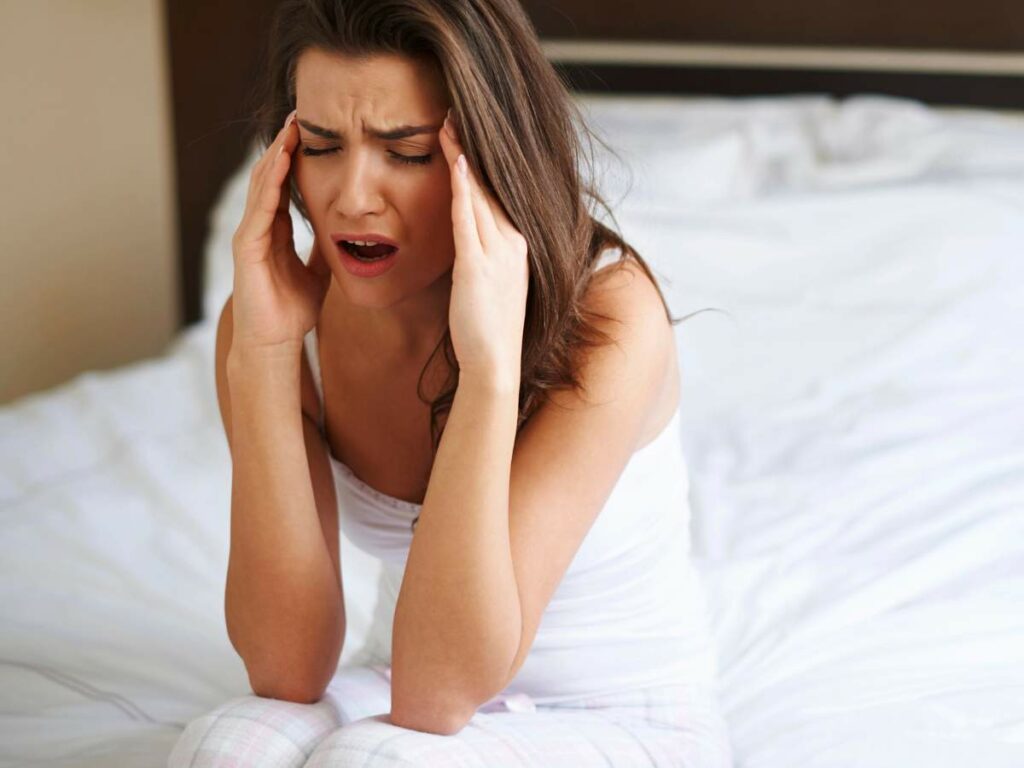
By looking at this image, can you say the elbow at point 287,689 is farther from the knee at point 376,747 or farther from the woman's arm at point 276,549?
the knee at point 376,747

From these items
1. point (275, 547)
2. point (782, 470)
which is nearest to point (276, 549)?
point (275, 547)

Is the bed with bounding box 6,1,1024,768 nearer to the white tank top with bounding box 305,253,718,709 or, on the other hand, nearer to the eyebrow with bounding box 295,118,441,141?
the white tank top with bounding box 305,253,718,709

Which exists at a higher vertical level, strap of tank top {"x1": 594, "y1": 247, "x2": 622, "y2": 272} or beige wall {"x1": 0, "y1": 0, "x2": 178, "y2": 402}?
strap of tank top {"x1": 594, "y1": 247, "x2": 622, "y2": 272}

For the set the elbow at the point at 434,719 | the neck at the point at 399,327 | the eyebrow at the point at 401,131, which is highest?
the eyebrow at the point at 401,131

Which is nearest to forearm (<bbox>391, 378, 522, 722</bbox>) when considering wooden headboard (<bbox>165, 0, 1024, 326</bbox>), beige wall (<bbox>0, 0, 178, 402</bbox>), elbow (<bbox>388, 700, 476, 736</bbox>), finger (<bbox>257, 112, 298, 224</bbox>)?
elbow (<bbox>388, 700, 476, 736</bbox>)

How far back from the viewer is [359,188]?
101 centimetres

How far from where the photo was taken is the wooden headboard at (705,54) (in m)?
2.61

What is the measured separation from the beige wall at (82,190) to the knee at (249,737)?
→ 5.79 ft

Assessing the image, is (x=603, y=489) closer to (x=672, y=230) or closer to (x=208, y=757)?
(x=208, y=757)

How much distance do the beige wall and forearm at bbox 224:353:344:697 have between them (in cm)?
163

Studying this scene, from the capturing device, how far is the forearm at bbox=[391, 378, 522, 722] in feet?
3.25

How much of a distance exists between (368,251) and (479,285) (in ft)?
0.41

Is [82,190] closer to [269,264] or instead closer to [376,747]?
[269,264]

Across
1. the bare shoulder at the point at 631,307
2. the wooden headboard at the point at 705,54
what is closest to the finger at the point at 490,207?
the bare shoulder at the point at 631,307
